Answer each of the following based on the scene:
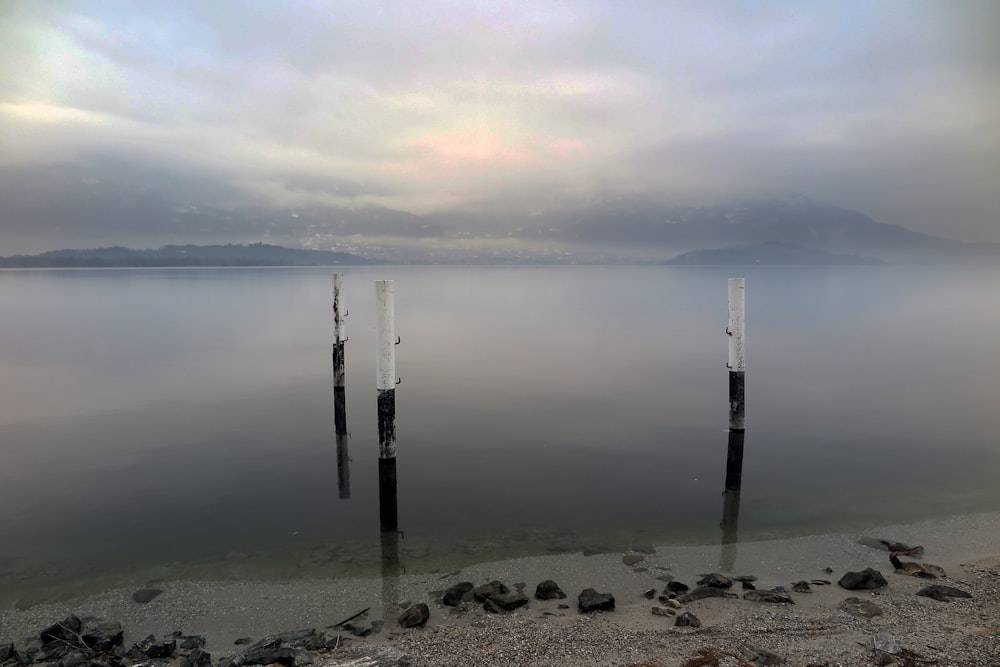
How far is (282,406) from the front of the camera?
2461 centimetres

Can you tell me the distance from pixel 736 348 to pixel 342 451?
11.5 m

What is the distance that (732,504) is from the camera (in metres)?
14.3

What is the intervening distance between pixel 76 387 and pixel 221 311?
45.4 meters

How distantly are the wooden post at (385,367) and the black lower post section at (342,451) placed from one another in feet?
7.72

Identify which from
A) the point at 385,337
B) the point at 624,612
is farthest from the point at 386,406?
the point at 624,612

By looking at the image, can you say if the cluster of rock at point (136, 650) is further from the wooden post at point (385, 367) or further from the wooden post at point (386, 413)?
the wooden post at point (385, 367)

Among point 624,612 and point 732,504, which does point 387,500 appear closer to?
point 624,612

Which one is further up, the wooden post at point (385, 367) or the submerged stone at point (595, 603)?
A: the wooden post at point (385, 367)

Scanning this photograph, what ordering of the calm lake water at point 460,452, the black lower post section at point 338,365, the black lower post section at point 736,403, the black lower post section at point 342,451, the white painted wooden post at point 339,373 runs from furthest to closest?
the black lower post section at point 338,365 < the white painted wooden post at point 339,373 < the black lower post section at point 736,403 < the black lower post section at point 342,451 < the calm lake water at point 460,452

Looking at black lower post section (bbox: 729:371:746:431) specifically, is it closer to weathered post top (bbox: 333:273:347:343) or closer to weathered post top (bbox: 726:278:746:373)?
weathered post top (bbox: 726:278:746:373)

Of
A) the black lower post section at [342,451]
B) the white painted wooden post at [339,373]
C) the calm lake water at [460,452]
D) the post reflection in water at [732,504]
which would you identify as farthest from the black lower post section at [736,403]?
the white painted wooden post at [339,373]

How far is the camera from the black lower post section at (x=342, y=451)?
1563 centimetres

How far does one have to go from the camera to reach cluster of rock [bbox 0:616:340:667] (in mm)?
7426

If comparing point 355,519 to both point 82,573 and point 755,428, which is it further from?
point 755,428
